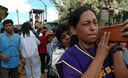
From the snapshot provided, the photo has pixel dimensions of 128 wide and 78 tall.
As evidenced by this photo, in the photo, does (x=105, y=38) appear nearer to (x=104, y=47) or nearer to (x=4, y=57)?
(x=104, y=47)

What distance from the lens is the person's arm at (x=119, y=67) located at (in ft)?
3.20

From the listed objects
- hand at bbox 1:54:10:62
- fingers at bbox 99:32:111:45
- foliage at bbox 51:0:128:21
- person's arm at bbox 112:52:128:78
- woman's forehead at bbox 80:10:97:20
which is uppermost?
foliage at bbox 51:0:128:21

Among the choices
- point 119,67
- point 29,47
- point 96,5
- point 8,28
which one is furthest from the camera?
point 29,47

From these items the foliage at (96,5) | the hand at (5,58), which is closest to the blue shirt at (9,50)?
the hand at (5,58)

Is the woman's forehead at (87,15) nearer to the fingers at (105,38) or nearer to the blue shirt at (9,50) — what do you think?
the fingers at (105,38)

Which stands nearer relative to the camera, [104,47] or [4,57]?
[104,47]

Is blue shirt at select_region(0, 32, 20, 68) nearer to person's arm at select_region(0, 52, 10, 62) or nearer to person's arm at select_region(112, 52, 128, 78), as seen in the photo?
person's arm at select_region(0, 52, 10, 62)

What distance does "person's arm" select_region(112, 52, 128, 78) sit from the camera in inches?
38.4

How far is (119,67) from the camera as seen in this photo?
976 mm

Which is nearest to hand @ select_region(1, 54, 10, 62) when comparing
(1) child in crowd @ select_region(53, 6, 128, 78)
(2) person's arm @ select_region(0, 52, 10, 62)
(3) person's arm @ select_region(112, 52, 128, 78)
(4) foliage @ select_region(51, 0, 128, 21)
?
(2) person's arm @ select_region(0, 52, 10, 62)

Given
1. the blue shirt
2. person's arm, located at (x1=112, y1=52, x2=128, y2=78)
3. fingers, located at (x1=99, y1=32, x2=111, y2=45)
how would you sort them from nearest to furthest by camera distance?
fingers, located at (x1=99, y1=32, x2=111, y2=45), person's arm, located at (x1=112, y1=52, x2=128, y2=78), the blue shirt


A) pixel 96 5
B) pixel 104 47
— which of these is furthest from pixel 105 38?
pixel 96 5

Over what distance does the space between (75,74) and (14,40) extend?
2.97 meters

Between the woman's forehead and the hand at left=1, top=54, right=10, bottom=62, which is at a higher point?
the woman's forehead
